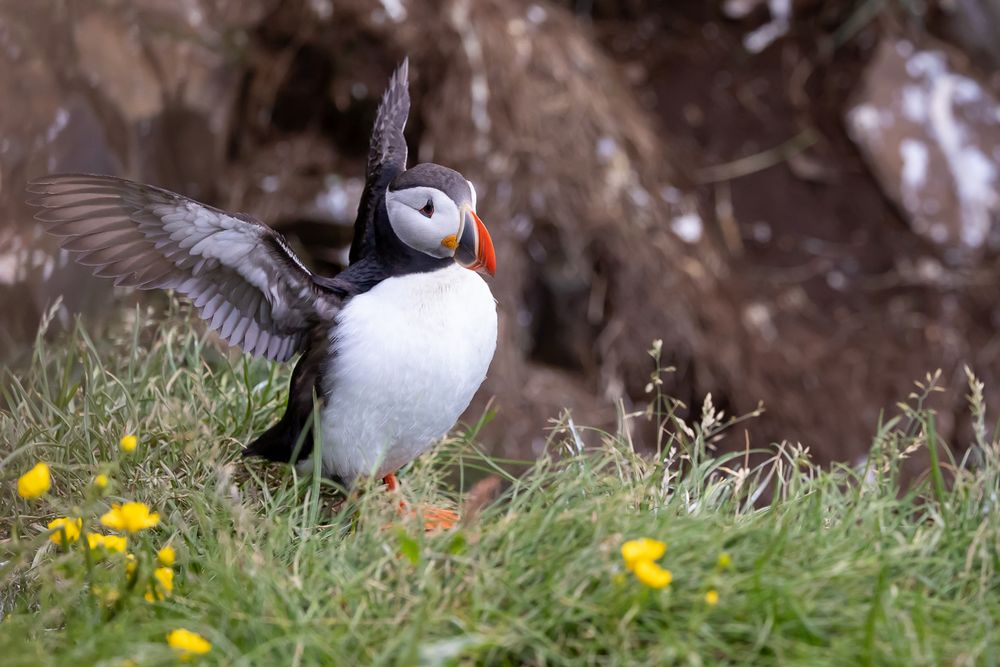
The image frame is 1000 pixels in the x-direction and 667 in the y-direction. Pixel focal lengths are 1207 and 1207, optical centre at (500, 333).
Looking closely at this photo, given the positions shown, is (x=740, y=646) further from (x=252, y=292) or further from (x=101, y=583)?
(x=252, y=292)

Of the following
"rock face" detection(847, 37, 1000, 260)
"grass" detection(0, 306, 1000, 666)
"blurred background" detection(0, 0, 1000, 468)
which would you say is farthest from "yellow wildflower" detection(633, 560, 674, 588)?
"rock face" detection(847, 37, 1000, 260)

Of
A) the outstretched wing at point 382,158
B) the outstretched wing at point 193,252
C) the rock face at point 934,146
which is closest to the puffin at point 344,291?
the outstretched wing at point 193,252

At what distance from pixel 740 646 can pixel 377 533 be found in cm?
80

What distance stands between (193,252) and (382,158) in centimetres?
63

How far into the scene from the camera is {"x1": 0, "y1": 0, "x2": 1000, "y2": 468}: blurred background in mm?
5648

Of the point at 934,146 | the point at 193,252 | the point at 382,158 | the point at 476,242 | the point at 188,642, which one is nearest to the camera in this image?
the point at 188,642

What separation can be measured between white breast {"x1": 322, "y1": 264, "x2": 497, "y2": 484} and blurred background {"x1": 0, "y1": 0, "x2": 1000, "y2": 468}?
1.93m

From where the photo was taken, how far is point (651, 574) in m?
2.06

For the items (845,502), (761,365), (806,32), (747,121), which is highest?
(806,32)

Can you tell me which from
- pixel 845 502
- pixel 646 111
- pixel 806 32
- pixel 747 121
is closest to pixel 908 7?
pixel 806 32

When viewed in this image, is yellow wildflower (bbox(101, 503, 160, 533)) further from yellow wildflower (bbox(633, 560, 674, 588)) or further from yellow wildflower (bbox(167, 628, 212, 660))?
yellow wildflower (bbox(633, 560, 674, 588))

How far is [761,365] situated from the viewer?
6.20m

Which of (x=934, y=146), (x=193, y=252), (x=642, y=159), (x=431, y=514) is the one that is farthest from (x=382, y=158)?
(x=934, y=146)

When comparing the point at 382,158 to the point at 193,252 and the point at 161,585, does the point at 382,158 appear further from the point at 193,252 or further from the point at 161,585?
the point at 161,585
